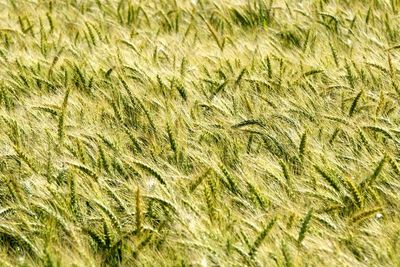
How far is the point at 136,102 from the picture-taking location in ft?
9.07

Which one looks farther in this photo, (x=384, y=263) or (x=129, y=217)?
(x=129, y=217)

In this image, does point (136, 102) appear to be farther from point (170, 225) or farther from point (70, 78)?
point (170, 225)

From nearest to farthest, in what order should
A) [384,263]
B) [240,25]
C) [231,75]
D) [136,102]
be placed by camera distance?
[384,263], [136,102], [231,75], [240,25]

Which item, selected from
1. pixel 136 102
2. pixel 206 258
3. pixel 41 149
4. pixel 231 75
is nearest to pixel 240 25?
pixel 231 75

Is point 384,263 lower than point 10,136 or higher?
higher

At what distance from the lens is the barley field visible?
1841mm

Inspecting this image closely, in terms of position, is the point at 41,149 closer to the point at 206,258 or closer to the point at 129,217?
the point at 129,217

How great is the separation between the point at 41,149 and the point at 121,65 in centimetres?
73

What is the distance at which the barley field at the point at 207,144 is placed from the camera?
1.84 meters

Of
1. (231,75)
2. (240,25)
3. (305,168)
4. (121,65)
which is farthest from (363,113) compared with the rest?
(240,25)

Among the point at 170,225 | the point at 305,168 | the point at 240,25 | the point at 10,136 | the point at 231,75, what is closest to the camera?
the point at 170,225

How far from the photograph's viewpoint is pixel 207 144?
2.46 metres

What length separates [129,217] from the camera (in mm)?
2004

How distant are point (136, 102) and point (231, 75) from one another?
1.67ft
